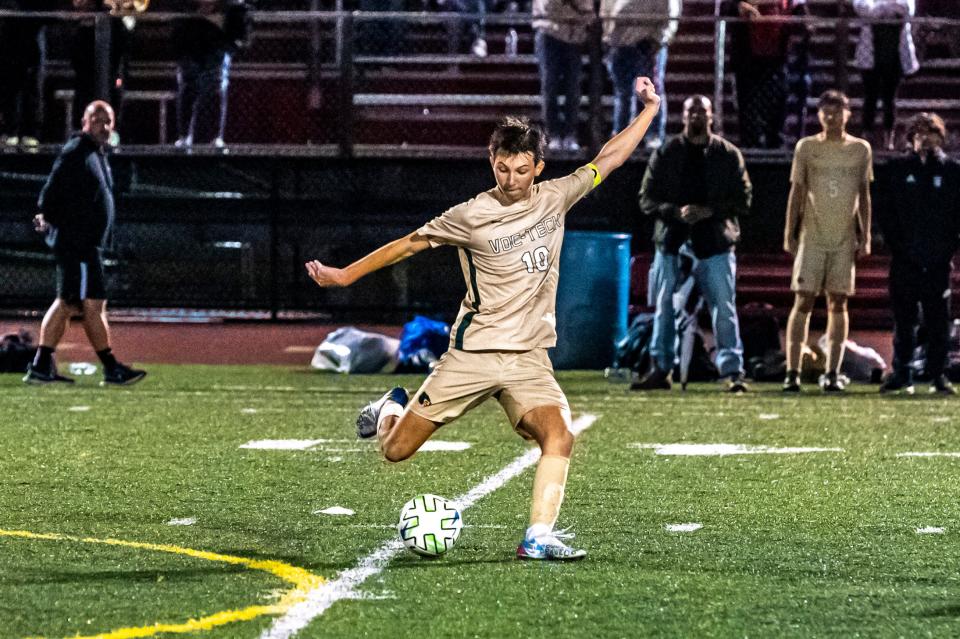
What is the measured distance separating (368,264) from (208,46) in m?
11.5

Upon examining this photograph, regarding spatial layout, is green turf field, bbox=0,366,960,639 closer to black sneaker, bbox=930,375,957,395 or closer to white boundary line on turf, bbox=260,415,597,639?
white boundary line on turf, bbox=260,415,597,639

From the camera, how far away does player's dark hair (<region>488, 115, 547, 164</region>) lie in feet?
21.2

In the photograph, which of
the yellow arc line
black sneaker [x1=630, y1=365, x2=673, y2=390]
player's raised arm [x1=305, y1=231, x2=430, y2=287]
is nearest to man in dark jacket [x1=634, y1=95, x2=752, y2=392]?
black sneaker [x1=630, y1=365, x2=673, y2=390]

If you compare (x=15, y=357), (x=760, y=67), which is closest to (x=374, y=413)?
(x=15, y=357)

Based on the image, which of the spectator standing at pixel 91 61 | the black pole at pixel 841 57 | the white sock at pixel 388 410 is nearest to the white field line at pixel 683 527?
the white sock at pixel 388 410

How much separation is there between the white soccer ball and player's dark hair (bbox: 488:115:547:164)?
1285 millimetres

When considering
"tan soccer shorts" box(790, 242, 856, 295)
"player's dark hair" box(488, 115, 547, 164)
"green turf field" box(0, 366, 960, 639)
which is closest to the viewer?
"green turf field" box(0, 366, 960, 639)

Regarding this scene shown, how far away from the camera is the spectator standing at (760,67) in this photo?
16.9 metres

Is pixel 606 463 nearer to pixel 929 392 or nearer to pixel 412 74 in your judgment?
pixel 929 392

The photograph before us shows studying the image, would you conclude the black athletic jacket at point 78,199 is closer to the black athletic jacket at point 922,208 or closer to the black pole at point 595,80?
the black pole at point 595,80

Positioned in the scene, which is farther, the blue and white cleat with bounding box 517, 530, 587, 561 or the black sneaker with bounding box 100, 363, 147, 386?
the black sneaker with bounding box 100, 363, 147, 386

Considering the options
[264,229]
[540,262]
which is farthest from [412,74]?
[540,262]

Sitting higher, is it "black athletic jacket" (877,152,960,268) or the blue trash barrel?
"black athletic jacket" (877,152,960,268)

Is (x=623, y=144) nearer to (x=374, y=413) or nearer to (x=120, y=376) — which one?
(x=374, y=413)
